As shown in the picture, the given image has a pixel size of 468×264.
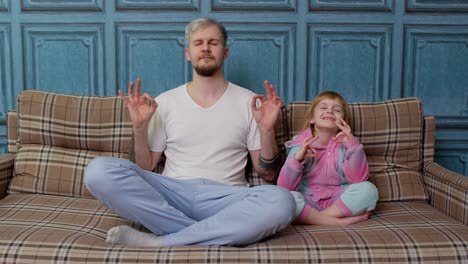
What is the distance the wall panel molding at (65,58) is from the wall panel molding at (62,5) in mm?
75

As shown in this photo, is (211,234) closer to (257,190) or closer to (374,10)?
(257,190)

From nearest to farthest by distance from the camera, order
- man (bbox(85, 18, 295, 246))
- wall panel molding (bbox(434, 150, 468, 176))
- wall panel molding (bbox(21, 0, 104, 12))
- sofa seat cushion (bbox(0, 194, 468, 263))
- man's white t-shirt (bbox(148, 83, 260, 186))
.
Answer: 1. sofa seat cushion (bbox(0, 194, 468, 263))
2. man (bbox(85, 18, 295, 246))
3. man's white t-shirt (bbox(148, 83, 260, 186))
4. wall panel molding (bbox(21, 0, 104, 12))
5. wall panel molding (bbox(434, 150, 468, 176))

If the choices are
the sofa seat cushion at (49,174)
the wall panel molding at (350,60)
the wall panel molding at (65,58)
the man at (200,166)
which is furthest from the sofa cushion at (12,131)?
the wall panel molding at (350,60)

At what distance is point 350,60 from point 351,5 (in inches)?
10.4

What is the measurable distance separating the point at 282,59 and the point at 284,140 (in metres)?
0.50

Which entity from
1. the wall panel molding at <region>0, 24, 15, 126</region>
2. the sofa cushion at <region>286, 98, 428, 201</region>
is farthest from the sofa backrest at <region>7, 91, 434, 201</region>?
the wall panel molding at <region>0, 24, 15, 126</region>

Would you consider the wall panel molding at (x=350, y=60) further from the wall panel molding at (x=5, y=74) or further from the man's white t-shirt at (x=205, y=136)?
the wall panel molding at (x=5, y=74)

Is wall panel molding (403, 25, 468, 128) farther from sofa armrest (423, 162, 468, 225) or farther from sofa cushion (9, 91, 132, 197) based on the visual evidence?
sofa cushion (9, 91, 132, 197)

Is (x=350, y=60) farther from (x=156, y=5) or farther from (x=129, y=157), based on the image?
(x=129, y=157)

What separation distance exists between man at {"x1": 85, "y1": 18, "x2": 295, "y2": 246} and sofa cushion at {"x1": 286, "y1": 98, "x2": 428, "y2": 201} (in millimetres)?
277

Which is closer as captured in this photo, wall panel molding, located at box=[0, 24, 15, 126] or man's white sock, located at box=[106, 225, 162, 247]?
man's white sock, located at box=[106, 225, 162, 247]

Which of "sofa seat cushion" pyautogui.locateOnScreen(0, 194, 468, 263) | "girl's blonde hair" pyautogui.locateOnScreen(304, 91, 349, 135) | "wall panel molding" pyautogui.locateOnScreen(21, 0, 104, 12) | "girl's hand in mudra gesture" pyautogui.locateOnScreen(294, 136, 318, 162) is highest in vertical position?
"wall panel molding" pyautogui.locateOnScreen(21, 0, 104, 12)

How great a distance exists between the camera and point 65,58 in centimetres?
248

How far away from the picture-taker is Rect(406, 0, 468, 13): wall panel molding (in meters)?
2.48
